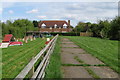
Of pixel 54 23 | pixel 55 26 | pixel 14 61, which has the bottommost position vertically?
pixel 14 61

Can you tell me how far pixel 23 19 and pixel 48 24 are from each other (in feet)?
48.5

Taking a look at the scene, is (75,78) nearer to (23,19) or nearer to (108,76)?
(108,76)

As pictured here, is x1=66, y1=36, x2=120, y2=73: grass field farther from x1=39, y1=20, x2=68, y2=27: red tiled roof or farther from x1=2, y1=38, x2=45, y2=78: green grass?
x1=39, y1=20, x2=68, y2=27: red tiled roof

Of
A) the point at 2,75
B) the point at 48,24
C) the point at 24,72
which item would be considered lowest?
the point at 2,75

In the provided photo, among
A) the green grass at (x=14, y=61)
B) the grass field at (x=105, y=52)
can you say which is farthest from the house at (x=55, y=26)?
the green grass at (x=14, y=61)

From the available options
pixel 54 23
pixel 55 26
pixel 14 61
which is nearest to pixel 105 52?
pixel 14 61

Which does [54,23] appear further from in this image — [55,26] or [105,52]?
[105,52]

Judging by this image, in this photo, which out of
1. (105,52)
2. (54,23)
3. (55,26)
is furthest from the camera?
(54,23)

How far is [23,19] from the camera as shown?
69.0 m

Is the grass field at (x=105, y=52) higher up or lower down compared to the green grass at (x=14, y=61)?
higher up

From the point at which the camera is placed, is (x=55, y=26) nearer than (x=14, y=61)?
No

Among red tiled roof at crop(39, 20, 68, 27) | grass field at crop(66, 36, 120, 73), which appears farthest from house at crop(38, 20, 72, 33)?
grass field at crop(66, 36, 120, 73)

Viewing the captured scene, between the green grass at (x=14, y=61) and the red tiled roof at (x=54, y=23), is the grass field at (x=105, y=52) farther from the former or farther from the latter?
the red tiled roof at (x=54, y=23)

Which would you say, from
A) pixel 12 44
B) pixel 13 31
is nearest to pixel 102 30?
pixel 13 31
